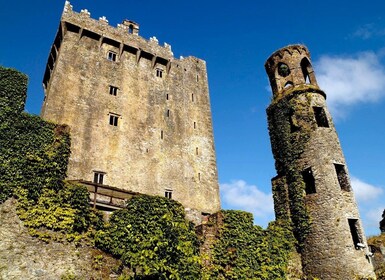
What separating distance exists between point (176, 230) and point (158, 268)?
2.03 m

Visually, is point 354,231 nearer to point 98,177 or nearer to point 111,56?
point 98,177

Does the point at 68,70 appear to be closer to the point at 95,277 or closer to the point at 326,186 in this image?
the point at 95,277

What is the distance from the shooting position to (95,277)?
53.1 ft

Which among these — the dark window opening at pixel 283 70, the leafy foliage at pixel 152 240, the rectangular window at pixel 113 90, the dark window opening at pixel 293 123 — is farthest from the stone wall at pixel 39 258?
the dark window opening at pixel 283 70

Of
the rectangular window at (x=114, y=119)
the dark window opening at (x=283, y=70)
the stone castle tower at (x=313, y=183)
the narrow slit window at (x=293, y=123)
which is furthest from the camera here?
the dark window opening at (x=283, y=70)

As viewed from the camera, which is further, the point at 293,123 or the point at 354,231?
the point at 293,123

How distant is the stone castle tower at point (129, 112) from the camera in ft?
86.5

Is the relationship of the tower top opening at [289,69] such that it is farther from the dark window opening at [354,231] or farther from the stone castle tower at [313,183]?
the dark window opening at [354,231]

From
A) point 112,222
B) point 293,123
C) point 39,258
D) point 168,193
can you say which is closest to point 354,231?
point 293,123

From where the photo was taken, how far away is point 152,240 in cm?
1523

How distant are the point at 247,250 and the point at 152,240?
7597mm

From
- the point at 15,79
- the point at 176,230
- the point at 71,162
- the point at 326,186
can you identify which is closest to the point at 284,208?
the point at 326,186

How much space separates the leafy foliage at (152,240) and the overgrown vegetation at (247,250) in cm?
163

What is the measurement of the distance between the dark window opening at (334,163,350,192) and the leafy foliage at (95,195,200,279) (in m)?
11.0
